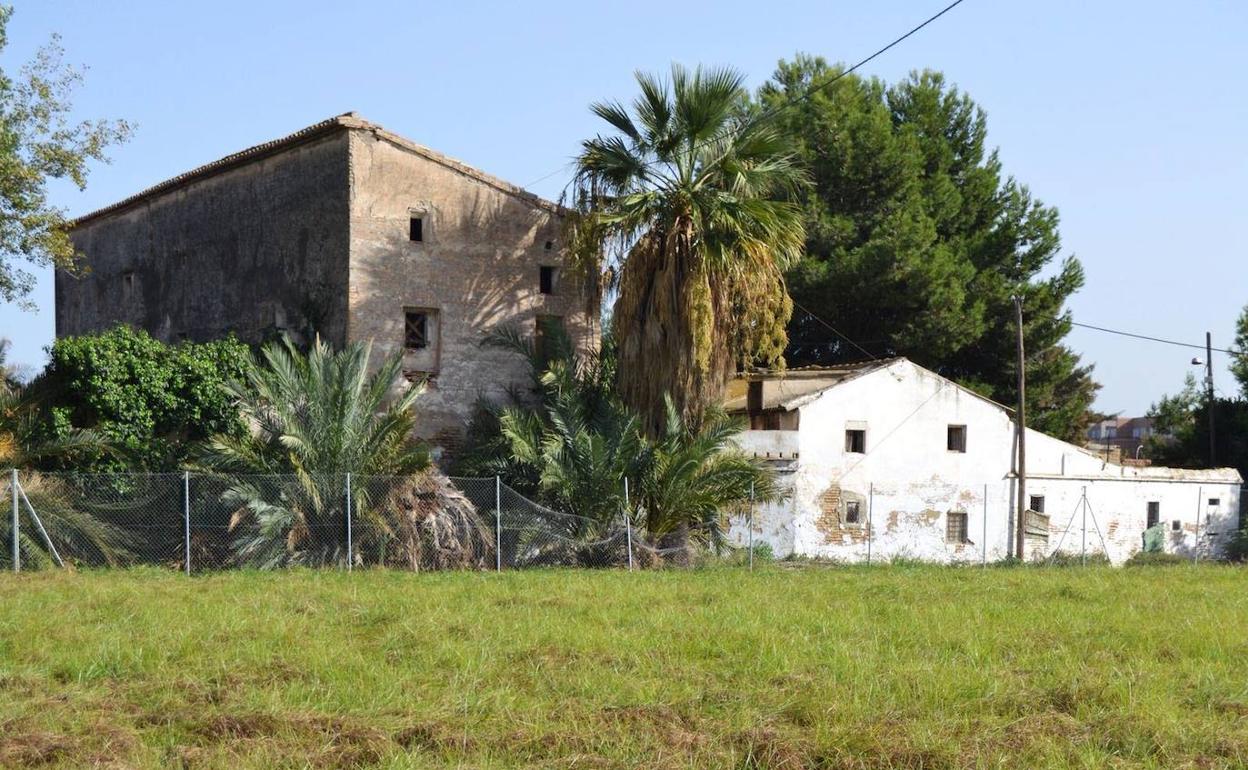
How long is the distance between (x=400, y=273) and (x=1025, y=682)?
56.6ft

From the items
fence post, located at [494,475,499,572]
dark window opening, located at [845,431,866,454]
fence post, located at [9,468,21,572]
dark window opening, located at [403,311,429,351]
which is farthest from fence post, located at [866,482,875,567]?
fence post, located at [9,468,21,572]

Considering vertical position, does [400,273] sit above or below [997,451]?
A: above

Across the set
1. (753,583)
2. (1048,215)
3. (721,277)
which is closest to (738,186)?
(721,277)

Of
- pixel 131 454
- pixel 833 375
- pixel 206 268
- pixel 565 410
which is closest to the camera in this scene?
pixel 131 454

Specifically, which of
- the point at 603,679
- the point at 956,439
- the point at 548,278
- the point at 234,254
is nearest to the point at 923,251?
the point at 956,439

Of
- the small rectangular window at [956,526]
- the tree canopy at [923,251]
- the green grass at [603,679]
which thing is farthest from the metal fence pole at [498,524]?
the tree canopy at [923,251]

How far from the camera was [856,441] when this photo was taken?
1254 inches

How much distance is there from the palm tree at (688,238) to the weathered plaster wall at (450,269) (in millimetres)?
2220

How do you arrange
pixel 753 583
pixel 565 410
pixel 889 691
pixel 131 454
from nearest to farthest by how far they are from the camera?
1. pixel 889 691
2. pixel 753 583
3. pixel 131 454
4. pixel 565 410

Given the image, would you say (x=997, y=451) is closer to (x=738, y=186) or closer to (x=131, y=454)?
(x=738, y=186)

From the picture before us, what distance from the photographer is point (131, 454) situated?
22.6 metres

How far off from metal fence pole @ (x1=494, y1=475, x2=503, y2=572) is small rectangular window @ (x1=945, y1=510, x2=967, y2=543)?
46.0 ft

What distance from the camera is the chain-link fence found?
20.2 metres

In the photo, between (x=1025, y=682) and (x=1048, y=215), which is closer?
(x=1025, y=682)
